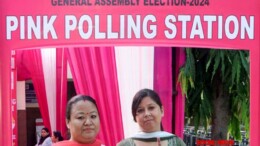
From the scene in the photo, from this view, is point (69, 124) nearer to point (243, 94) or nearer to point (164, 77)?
point (164, 77)

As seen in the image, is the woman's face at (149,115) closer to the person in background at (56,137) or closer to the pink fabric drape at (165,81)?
the pink fabric drape at (165,81)

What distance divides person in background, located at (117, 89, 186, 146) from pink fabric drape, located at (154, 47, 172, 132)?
2 cm

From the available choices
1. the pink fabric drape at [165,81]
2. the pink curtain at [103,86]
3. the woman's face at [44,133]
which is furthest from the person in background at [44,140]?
the pink fabric drape at [165,81]

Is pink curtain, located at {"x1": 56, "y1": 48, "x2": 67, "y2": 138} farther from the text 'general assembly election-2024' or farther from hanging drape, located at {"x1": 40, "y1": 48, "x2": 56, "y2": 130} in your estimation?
the text 'general assembly election-2024'

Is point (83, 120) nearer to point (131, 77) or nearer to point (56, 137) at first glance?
point (56, 137)

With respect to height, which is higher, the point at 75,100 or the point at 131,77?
the point at 131,77

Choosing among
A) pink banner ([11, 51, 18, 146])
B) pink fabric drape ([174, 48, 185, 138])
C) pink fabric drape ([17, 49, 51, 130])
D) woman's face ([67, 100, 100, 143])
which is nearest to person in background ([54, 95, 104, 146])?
woman's face ([67, 100, 100, 143])

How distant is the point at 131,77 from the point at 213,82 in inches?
16.3

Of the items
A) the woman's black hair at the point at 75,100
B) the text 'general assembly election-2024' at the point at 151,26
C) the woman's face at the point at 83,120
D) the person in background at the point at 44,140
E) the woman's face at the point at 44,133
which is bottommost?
the person in background at the point at 44,140

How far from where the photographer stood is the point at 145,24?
71.5 inches

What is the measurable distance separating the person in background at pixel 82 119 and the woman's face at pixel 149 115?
0.20 meters

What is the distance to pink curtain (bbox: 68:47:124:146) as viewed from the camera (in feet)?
6.16

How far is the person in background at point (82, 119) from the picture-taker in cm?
186

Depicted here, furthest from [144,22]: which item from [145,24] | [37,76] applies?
[37,76]
